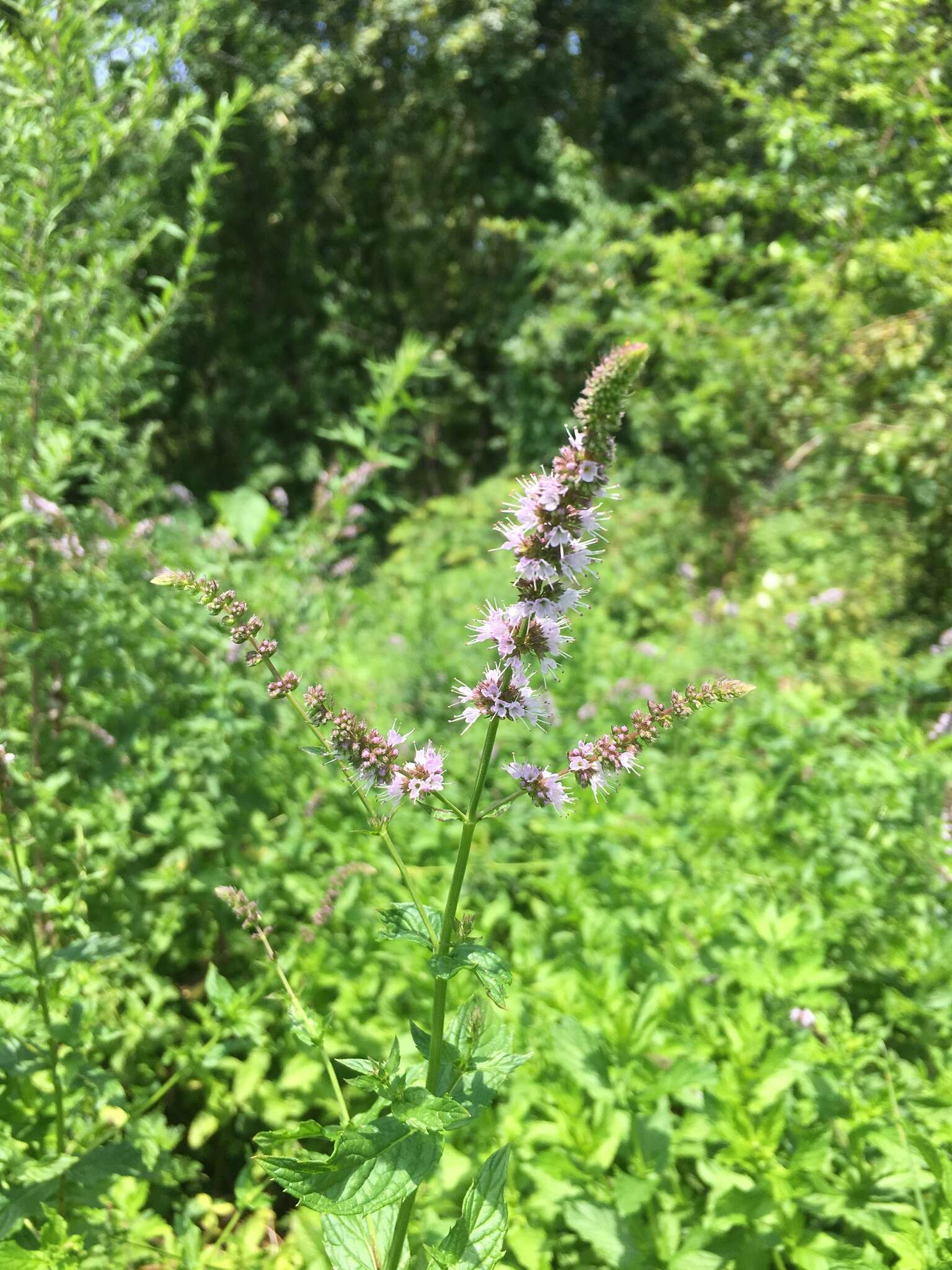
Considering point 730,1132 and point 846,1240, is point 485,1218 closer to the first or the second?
point 730,1132

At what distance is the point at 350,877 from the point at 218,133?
2.23 m

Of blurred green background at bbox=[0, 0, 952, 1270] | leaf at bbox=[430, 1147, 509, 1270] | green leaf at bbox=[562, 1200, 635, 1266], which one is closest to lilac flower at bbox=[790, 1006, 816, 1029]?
blurred green background at bbox=[0, 0, 952, 1270]

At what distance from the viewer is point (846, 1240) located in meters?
1.74

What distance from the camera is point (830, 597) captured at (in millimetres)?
4434

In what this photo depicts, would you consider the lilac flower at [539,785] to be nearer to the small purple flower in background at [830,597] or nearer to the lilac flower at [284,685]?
the lilac flower at [284,685]

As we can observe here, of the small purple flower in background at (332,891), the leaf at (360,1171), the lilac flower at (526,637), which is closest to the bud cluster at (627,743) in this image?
the lilac flower at (526,637)

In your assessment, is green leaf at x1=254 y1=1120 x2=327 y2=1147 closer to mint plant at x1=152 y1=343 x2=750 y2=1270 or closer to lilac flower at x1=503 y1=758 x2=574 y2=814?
mint plant at x1=152 y1=343 x2=750 y2=1270

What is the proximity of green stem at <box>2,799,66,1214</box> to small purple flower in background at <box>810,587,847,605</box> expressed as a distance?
414 centimetres

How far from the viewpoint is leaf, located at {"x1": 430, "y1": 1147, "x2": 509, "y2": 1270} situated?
3.42ft

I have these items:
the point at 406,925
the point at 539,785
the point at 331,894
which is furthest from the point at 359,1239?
the point at 539,785

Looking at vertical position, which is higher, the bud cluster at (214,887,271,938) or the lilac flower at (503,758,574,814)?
the lilac flower at (503,758,574,814)

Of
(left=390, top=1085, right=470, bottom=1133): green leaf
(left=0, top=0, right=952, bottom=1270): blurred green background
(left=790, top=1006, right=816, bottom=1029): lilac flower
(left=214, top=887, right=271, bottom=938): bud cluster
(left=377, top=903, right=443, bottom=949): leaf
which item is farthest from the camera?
(left=790, top=1006, right=816, bottom=1029): lilac flower

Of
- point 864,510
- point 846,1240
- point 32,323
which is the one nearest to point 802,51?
point 864,510

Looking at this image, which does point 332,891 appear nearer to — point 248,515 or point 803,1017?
point 803,1017
